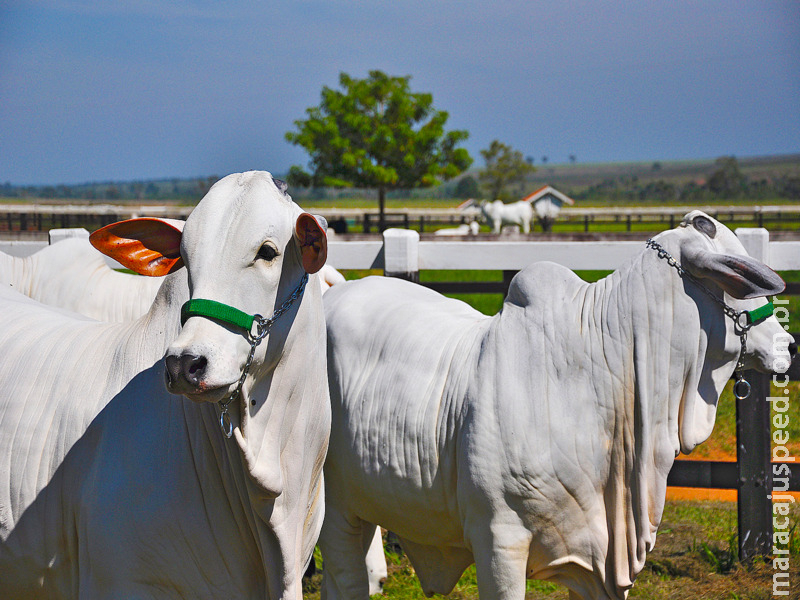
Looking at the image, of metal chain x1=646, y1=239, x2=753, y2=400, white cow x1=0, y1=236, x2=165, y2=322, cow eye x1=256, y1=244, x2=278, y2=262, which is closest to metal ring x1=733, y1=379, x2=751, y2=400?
metal chain x1=646, y1=239, x2=753, y2=400

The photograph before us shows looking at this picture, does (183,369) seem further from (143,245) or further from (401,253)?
(401,253)

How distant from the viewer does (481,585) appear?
3148 mm

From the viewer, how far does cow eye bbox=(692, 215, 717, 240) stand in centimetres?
322

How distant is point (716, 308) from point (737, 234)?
6.62 feet

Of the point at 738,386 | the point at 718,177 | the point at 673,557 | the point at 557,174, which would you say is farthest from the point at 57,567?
the point at 557,174

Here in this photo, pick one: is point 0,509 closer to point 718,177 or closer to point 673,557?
point 673,557

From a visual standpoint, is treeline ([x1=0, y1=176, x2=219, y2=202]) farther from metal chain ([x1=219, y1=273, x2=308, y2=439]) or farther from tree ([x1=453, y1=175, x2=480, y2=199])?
metal chain ([x1=219, y1=273, x2=308, y2=439])

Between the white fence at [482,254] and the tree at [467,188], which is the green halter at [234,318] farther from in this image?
the tree at [467,188]

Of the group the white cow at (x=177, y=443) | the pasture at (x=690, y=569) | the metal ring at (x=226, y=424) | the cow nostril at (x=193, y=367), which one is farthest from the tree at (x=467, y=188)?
the cow nostril at (x=193, y=367)

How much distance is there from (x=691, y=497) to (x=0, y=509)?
5289mm

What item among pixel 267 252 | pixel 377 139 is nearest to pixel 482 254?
pixel 267 252

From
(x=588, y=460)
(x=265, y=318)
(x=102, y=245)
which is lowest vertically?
(x=588, y=460)

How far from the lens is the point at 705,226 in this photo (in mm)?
3219

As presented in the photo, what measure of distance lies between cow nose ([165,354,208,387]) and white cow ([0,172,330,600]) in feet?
0.56
